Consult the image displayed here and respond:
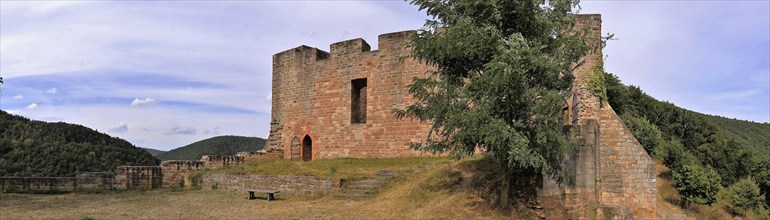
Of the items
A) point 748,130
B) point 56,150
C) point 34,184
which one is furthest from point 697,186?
point 748,130

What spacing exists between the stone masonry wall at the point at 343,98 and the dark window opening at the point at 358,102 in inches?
6.5

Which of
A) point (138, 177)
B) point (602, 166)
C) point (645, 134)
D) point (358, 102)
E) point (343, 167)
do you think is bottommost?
point (138, 177)

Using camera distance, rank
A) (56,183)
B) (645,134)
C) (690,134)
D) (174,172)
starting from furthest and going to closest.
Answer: (690,134) → (645,134) → (174,172) → (56,183)

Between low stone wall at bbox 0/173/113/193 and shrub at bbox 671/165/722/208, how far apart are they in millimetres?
20254

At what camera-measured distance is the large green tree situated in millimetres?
8914

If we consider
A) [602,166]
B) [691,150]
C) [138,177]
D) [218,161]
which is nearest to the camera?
[602,166]

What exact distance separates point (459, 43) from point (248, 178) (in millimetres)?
8954

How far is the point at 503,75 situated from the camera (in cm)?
876

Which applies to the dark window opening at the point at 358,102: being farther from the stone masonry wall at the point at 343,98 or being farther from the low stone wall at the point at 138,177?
the low stone wall at the point at 138,177

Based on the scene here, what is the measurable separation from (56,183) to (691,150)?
1045 inches

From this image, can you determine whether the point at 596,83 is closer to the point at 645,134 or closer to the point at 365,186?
the point at 365,186

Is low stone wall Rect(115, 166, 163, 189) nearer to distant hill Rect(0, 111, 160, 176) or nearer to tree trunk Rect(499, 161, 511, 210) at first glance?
distant hill Rect(0, 111, 160, 176)

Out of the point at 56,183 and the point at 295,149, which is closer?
the point at 56,183

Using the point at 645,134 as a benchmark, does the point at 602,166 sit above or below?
below
